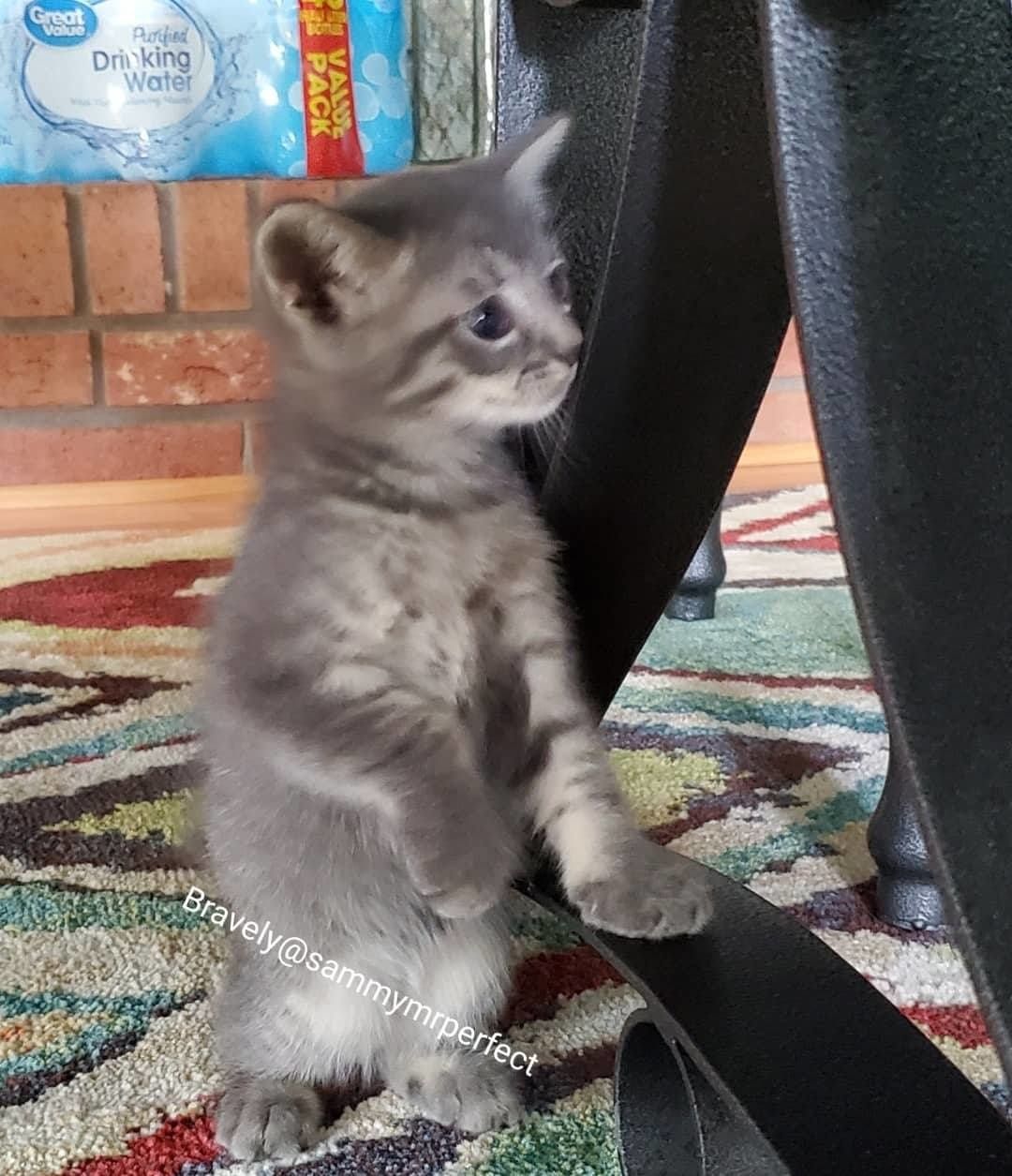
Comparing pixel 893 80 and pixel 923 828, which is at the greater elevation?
pixel 893 80

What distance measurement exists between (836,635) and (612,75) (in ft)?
2.89

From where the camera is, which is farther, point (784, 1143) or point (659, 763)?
point (659, 763)

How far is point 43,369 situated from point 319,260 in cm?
135

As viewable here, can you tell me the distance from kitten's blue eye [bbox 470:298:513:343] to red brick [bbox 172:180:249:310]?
127 centimetres

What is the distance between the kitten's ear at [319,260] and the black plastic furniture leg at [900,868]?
1.57 feet

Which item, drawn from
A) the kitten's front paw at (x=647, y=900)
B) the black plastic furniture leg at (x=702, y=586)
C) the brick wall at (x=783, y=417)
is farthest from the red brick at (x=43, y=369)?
the kitten's front paw at (x=647, y=900)

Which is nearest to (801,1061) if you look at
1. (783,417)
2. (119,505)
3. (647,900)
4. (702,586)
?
(647,900)

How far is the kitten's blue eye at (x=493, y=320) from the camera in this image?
2.54ft

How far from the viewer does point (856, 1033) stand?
1.89ft

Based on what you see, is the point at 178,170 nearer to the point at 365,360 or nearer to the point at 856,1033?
the point at 365,360

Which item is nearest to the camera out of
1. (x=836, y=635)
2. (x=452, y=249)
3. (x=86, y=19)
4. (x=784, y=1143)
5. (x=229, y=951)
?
(x=784, y=1143)

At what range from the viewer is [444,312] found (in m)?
0.77

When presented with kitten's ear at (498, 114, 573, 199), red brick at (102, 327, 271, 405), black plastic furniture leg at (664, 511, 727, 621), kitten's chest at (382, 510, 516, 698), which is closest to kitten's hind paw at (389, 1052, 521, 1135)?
kitten's chest at (382, 510, 516, 698)

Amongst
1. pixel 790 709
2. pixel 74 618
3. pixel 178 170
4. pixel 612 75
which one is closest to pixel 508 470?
pixel 612 75
